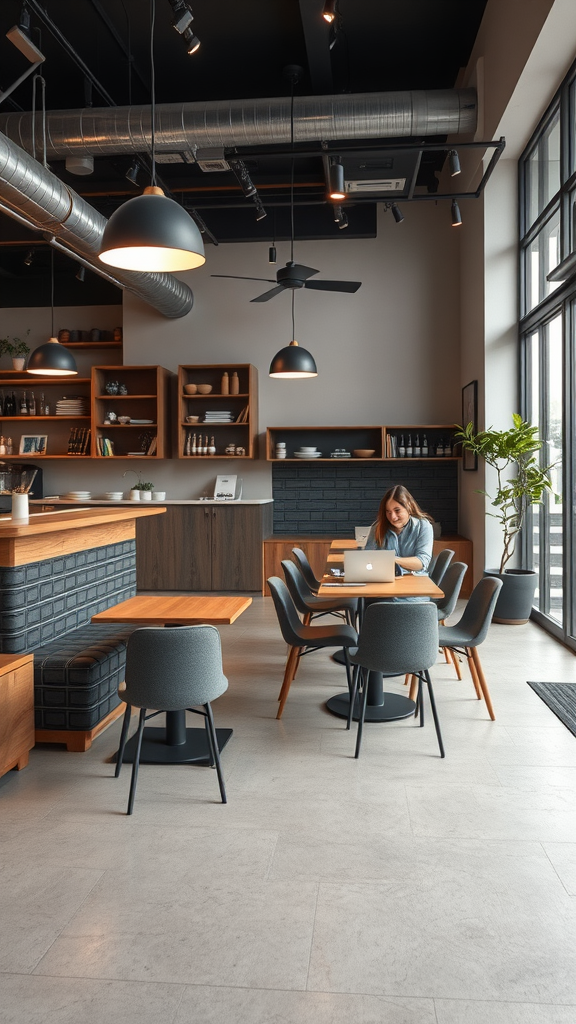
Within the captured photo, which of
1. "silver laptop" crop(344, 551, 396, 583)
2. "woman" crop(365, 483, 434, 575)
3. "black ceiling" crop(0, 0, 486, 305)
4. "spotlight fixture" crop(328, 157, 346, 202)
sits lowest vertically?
"silver laptop" crop(344, 551, 396, 583)

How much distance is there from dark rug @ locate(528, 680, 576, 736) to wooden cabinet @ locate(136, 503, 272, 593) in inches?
171

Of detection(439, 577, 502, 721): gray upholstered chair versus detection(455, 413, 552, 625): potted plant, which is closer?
detection(439, 577, 502, 721): gray upholstered chair

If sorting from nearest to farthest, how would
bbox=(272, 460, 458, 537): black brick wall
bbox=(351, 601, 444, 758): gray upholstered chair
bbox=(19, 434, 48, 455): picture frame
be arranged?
bbox=(351, 601, 444, 758): gray upholstered chair → bbox=(272, 460, 458, 537): black brick wall → bbox=(19, 434, 48, 455): picture frame

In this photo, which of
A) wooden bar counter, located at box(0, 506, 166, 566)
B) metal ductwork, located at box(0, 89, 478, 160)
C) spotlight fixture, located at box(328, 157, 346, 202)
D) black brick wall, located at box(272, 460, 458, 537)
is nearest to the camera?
wooden bar counter, located at box(0, 506, 166, 566)

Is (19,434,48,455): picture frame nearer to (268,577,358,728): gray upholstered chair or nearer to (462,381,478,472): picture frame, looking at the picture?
(462,381,478,472): picture frame

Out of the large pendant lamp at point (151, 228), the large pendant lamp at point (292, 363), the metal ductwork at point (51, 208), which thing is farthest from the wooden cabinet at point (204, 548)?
the large pendant lamp at point (151, 228)

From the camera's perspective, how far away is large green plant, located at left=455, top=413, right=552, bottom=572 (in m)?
6.52

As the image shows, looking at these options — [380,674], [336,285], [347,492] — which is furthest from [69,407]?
[380,674]

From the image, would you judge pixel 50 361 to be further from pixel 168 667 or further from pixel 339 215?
pixel 168 667

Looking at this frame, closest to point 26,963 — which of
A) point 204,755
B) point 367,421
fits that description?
point 204,755

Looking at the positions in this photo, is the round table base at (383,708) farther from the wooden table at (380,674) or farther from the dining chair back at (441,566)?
the dining chair back at (441,566)

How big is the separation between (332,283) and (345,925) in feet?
18.2

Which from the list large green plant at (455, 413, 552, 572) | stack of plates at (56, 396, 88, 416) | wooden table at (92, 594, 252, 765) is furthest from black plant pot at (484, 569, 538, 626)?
stack of plates at (56, 396, 88, 416)

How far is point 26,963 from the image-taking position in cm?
216
